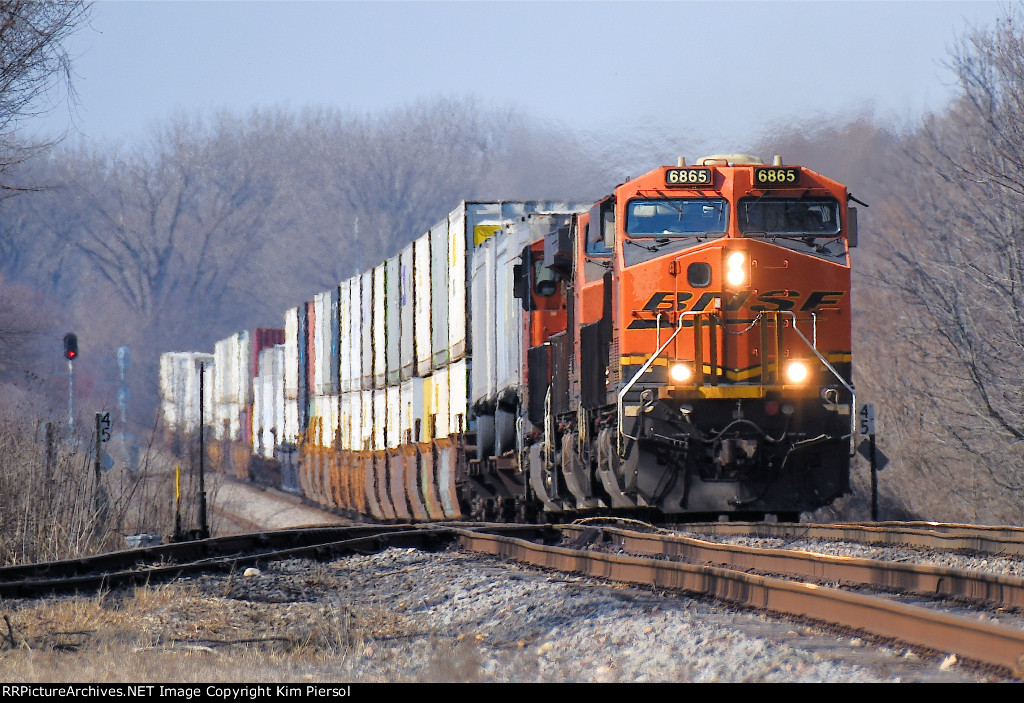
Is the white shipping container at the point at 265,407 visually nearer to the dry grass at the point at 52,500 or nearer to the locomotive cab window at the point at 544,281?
the dry grass at the point at 52,500

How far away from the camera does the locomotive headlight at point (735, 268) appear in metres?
11.5

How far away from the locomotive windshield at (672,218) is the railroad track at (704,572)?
105 inches

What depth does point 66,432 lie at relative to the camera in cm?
1716

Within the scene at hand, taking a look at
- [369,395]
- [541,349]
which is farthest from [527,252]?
[369,395]

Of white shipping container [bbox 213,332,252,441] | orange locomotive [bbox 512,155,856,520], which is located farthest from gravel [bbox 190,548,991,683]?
white shipping container [bbox 213,332,252,441]

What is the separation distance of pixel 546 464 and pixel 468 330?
14.9 ft

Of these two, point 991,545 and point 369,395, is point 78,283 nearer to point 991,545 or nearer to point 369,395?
point 369,395

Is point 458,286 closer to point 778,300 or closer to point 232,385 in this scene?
point 778,300

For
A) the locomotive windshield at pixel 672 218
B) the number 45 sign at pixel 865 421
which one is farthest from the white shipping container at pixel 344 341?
the number 45 sign at pixel 865 421

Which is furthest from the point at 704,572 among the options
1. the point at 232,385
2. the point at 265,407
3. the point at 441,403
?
the point at 232,385

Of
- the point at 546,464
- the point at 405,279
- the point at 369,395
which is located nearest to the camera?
the point at 546,464

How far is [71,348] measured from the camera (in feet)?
80.4

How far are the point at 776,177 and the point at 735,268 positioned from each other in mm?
940

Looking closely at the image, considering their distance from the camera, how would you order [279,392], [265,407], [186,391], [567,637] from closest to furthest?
[567,637] → [279,392] → [265,407] → [186,391]
